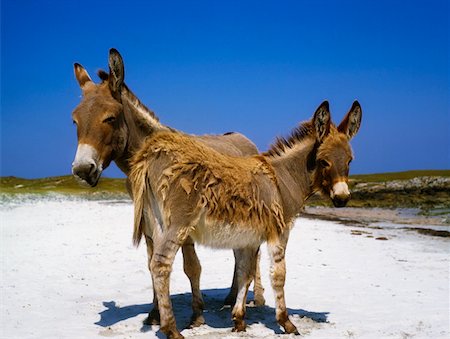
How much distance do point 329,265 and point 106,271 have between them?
5280 millimetres

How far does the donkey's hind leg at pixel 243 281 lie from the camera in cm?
645

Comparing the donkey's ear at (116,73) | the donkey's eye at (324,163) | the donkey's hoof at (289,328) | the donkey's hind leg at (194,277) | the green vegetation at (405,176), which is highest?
the green vegetation at (405,176)

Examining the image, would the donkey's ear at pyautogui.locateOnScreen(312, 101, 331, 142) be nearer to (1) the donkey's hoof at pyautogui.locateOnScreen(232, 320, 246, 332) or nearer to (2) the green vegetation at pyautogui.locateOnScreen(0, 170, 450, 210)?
(1) the donkey's hoof at pyautogui.locateOnScreen(232, 320, 246, 332)

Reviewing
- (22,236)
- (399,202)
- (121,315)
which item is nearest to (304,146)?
(121,315)

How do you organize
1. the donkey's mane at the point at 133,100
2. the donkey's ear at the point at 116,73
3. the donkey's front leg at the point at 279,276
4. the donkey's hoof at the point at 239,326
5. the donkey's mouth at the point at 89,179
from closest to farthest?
the donkey's mouth at the point at 89,179
the donkey's ear at the point at 116,73
the donkey's mane at the point at 133,100
the donkey's front leg at the point at 279,276
the donkey's hoof at the point at 239,326

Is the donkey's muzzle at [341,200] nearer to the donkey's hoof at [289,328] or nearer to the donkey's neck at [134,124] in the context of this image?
the donkey's hoof at [289,328]

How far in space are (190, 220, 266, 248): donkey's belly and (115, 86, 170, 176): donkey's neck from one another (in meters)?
1.33

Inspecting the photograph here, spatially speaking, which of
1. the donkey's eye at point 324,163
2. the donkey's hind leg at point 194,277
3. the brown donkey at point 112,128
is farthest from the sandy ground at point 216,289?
the donkey's eye at point 324,163

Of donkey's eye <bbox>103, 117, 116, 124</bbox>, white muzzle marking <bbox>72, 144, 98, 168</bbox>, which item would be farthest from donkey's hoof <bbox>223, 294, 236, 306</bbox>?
donkey's eye <bbox>103, 117, 116, 124</bbox>

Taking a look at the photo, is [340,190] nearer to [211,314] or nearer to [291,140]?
[291,140]

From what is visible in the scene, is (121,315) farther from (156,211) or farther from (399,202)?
(399,202)

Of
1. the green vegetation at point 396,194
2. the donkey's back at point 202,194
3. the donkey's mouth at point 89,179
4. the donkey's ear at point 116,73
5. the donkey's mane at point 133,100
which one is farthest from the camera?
the green vegetation at point 396,194

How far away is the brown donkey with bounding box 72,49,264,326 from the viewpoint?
5.57 meters

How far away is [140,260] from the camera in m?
11.6
